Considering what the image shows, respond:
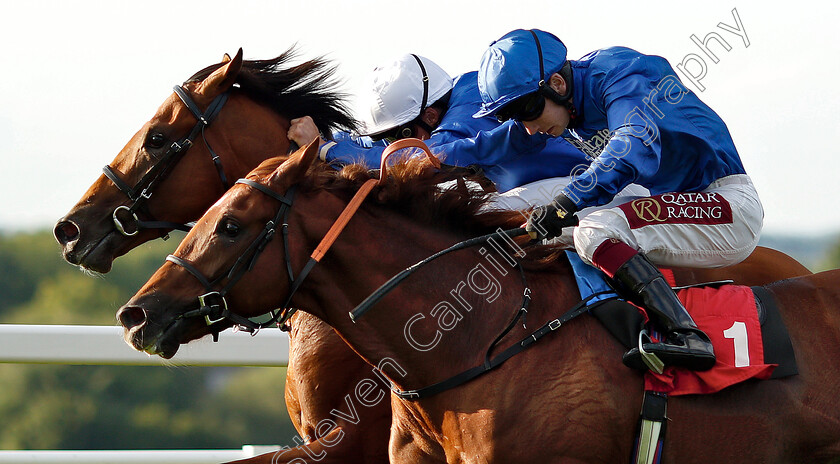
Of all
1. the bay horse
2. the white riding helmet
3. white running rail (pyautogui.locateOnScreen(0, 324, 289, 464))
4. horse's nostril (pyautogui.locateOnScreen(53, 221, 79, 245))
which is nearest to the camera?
the bay horse

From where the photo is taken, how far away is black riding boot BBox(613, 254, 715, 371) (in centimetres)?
301

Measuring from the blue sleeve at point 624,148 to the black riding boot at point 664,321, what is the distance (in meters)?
0.27

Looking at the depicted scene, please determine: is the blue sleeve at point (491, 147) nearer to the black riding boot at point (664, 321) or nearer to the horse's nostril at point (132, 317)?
the black riding boot at point (664, 321)

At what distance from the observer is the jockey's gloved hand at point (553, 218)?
3.15 meters

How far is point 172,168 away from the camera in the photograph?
402 centimetres

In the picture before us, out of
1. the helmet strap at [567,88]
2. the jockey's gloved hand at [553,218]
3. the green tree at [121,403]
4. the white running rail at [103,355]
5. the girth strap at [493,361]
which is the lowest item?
the green tree at [121,403]

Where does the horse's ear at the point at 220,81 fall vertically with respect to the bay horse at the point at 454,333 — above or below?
above

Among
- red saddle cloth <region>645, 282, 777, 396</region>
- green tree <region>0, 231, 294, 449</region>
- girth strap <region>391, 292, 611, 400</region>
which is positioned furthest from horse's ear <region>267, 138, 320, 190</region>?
green tree <region>0, 231, 294, 449</region>

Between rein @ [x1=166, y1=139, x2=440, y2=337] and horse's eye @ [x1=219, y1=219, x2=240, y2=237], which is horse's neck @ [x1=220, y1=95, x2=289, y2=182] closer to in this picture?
rein @ [x1=166, y1=139, x2=440, y2=337]

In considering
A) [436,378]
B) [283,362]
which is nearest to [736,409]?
[436,378]

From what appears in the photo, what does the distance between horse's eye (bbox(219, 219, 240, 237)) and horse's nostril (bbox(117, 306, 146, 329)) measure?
1.14ft

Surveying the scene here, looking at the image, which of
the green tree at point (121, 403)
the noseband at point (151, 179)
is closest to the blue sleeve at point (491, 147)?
the noseband at point (151, 179)

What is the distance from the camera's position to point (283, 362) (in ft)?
16.5

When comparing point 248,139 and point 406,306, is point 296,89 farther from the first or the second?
point 406,306
